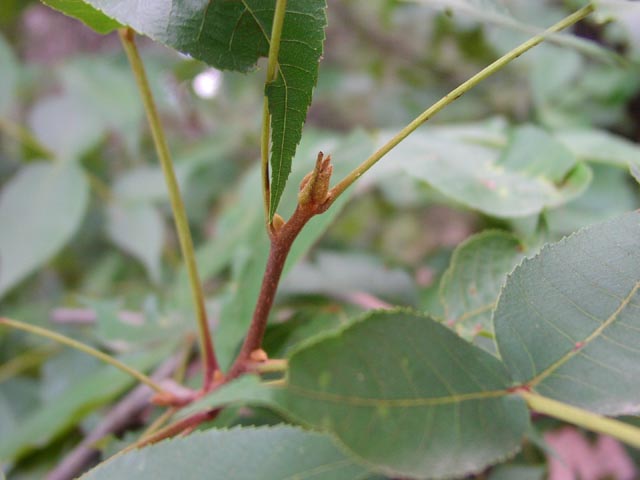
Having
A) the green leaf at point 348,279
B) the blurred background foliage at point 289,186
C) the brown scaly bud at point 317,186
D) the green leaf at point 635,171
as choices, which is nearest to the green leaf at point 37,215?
the blurred background foliage at point 289,186

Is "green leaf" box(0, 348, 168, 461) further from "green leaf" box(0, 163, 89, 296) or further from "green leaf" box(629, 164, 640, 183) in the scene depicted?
"green leaf" box(629, 164, 640, 183)

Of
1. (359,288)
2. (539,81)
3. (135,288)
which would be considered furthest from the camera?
(539,81)

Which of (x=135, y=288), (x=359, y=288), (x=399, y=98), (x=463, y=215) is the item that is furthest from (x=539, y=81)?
(x=135, y=288)

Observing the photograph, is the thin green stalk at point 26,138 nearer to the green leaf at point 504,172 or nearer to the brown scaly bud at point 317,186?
the green leaf at point 504,172

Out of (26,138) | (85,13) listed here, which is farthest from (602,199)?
(26,138)

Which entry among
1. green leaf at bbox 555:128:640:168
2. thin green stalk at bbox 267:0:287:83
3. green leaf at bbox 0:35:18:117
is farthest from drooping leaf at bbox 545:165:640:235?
green leaf at bbox 0:35:18:117

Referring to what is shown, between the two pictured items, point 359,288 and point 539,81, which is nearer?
point 359,288

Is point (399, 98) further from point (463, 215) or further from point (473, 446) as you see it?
point (473, 446)
